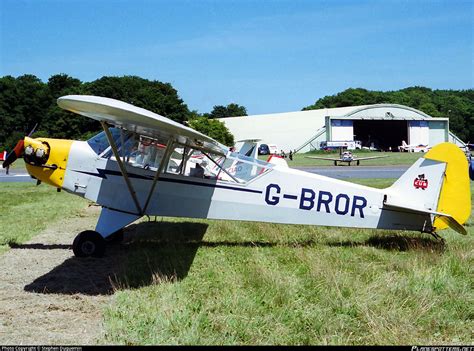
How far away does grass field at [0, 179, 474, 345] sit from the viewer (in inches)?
169

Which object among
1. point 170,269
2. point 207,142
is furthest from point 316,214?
point 170,269

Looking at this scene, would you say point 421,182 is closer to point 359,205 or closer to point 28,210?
point 359,205

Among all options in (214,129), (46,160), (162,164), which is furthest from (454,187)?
(214,129)

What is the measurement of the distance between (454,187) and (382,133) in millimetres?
78290

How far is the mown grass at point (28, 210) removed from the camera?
30.5 feet

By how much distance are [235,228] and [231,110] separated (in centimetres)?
10649

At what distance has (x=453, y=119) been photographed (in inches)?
4205

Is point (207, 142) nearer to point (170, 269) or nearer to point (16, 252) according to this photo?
point (170, 269)

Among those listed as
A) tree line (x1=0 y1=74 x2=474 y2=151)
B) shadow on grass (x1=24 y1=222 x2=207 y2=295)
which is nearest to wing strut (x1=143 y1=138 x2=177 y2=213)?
shadow on grass (x1=24 y1=222 x2=207 y2=295)

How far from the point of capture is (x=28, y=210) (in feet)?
41.4

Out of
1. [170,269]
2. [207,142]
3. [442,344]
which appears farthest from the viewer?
[207,142]

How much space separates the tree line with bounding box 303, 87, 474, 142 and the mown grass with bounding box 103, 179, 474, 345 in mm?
105019

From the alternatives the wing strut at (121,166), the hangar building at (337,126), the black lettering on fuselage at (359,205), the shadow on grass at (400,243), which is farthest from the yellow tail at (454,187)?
the hangar building at (337,126)

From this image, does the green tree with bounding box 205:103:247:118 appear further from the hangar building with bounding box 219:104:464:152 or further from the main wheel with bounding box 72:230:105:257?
the main wheel with bounding box 72:230:105:257
